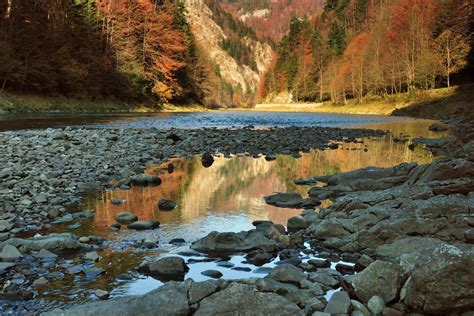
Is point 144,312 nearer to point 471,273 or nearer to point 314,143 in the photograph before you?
point 471,273

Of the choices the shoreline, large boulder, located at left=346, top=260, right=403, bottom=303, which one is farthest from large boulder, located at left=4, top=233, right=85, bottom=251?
large boulder, located at left=346, top=260, right=403, bottom=303

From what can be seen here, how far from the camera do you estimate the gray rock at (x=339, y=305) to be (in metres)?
3.77

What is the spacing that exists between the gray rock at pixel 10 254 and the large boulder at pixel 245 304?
9.32 ft

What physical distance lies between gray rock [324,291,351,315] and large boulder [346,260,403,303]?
0.88 ft

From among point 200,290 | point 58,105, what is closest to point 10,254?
point 200,290

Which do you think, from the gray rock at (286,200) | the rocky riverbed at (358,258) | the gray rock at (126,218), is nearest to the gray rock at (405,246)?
Answer: the rocky riverbed at (358,258)

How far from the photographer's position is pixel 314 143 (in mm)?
20047

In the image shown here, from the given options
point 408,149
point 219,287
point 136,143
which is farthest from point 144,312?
point 408,149

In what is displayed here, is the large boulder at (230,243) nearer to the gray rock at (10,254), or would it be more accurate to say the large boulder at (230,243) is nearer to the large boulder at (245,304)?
the large boulder at (245,304)

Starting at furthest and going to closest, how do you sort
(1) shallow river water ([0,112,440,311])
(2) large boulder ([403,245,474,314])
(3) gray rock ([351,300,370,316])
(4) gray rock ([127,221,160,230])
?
1. (4) gray rock ([127,221,160,230])
2. (1) shallow river water ([0,112,440,311])
3. (3) gray rock ([351,300,370,316])
4. (2) large boulder ([403,245,474,314])

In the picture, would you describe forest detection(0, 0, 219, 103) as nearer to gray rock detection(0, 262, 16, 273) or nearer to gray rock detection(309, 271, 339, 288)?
gray rock detection(0, 262, 16, 273)

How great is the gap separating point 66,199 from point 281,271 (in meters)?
5.44

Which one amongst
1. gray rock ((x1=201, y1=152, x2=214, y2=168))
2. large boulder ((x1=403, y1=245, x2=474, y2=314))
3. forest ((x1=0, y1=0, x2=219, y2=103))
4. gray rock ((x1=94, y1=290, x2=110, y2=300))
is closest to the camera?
large boulder ((x1=403, y1=245, x2=474, y2=314))

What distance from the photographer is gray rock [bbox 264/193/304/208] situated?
8.84m
